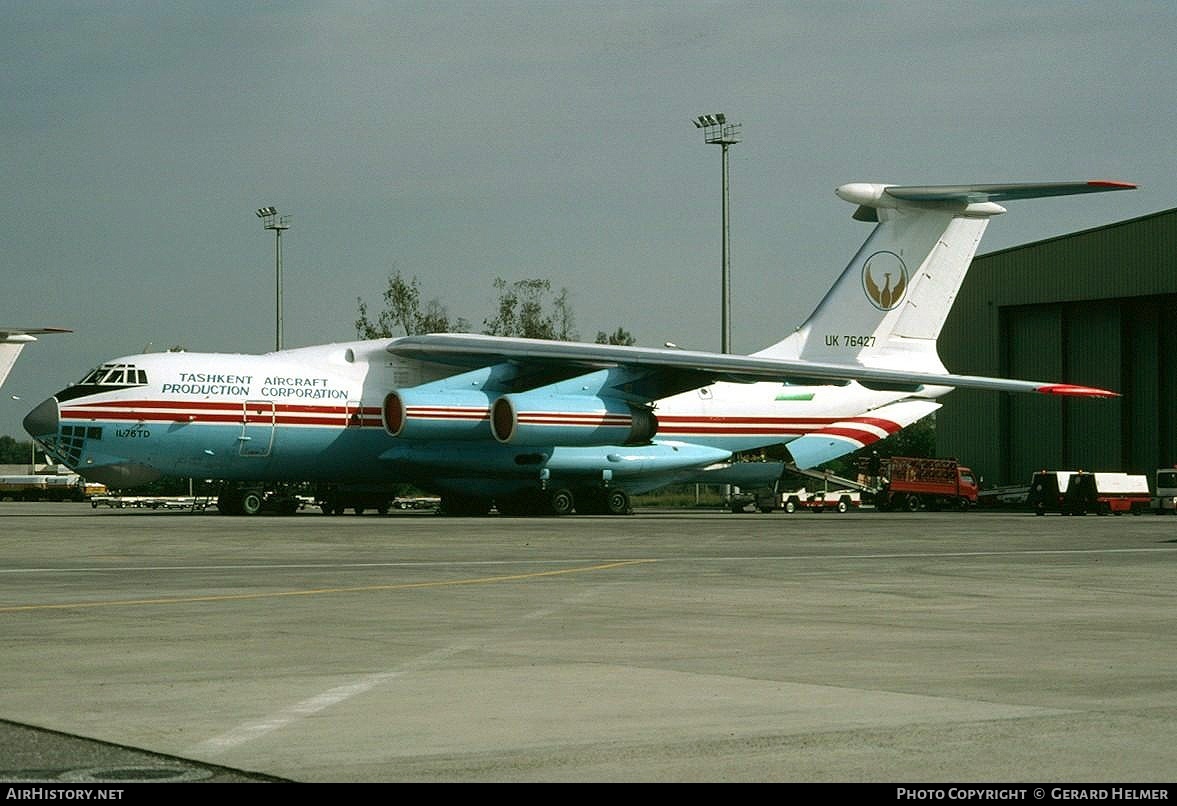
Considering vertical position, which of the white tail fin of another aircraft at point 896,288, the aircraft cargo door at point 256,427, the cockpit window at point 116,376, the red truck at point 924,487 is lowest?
the red truck at point 924,487

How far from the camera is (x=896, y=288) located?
38.9 meters

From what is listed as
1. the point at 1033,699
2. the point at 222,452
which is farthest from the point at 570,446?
the point at 1033,699

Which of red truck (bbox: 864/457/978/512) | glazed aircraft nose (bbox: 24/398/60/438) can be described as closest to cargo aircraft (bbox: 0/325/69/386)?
glazed aircraft nose (bbox: 24/398/60/438)

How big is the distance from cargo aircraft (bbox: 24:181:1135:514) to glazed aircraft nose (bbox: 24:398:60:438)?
0.13 feet

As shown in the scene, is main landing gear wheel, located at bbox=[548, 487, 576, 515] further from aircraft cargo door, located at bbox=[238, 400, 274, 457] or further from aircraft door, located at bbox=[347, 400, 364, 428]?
aircraft cargo door, located at bbox=[238, 400, 274, 457]

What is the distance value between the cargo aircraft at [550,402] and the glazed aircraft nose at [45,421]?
0.13 ft

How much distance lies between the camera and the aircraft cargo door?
32250 mm

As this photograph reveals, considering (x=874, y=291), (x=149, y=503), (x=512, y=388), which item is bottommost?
(x=149, y=503)

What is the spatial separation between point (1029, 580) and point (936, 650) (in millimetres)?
6153

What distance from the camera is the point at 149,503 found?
5884 cm

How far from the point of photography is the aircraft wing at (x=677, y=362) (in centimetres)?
3266

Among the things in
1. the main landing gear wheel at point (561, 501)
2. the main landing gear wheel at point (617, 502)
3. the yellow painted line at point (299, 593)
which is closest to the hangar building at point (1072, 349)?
the main landing gear wheel at point (617, 502)

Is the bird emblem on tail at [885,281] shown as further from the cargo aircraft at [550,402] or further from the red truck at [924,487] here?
the red truck at [924,487]
